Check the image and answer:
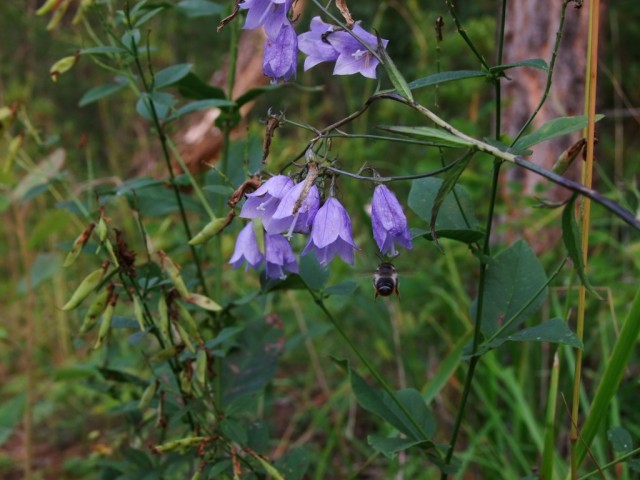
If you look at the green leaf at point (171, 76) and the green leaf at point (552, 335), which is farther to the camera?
the green leaf at point (171, 76)

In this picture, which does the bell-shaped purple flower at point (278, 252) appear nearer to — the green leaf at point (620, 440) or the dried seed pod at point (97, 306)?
the dried seed pod at point (97, 306)

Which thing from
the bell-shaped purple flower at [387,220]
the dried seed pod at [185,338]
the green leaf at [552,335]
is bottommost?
the dried seed pod at [185,338]

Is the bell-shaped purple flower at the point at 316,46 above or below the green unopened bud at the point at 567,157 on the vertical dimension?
above

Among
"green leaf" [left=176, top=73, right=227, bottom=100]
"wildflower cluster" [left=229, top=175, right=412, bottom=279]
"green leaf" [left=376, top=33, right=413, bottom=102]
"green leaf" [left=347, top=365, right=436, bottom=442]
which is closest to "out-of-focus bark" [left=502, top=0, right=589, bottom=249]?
"green leaf" [left=176, top=73, right=227, bottom=100]

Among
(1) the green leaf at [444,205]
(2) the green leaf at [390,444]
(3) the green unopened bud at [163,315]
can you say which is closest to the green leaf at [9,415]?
(3) the green unopened bud at [163,315]

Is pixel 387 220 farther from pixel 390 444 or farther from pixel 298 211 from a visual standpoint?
pixel 390 444

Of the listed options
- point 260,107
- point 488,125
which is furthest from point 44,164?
point 260,107
